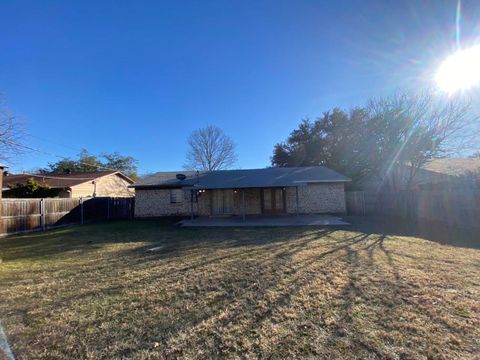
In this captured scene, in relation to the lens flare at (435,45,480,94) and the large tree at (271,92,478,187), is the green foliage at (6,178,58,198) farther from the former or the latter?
the lens flare at (435,45,480,94)

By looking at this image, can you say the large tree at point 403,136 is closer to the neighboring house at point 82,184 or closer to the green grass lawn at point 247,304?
the green grass lawn at point 247,304

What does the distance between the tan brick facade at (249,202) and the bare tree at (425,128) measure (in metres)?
4.39

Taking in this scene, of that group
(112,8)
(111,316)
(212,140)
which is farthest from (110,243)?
(212,140)

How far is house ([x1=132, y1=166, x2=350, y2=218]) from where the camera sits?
17.9 metres

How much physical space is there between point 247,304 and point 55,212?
609 inches

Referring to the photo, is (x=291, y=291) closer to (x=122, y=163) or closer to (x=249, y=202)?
(x=249, y=202)

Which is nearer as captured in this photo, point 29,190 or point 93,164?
point 29,190

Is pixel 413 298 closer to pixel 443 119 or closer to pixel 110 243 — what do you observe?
pixel 110 243

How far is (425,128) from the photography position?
15.7m

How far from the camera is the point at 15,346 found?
9.91 feet

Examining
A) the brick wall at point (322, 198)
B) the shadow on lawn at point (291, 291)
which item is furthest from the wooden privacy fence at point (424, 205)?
the shadow on lawn at point (291, 291)

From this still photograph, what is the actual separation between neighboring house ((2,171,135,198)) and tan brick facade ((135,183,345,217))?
2.42 meters

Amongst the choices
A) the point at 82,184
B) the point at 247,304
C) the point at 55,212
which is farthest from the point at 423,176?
the point at 82,184

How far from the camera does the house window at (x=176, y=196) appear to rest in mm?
19359
